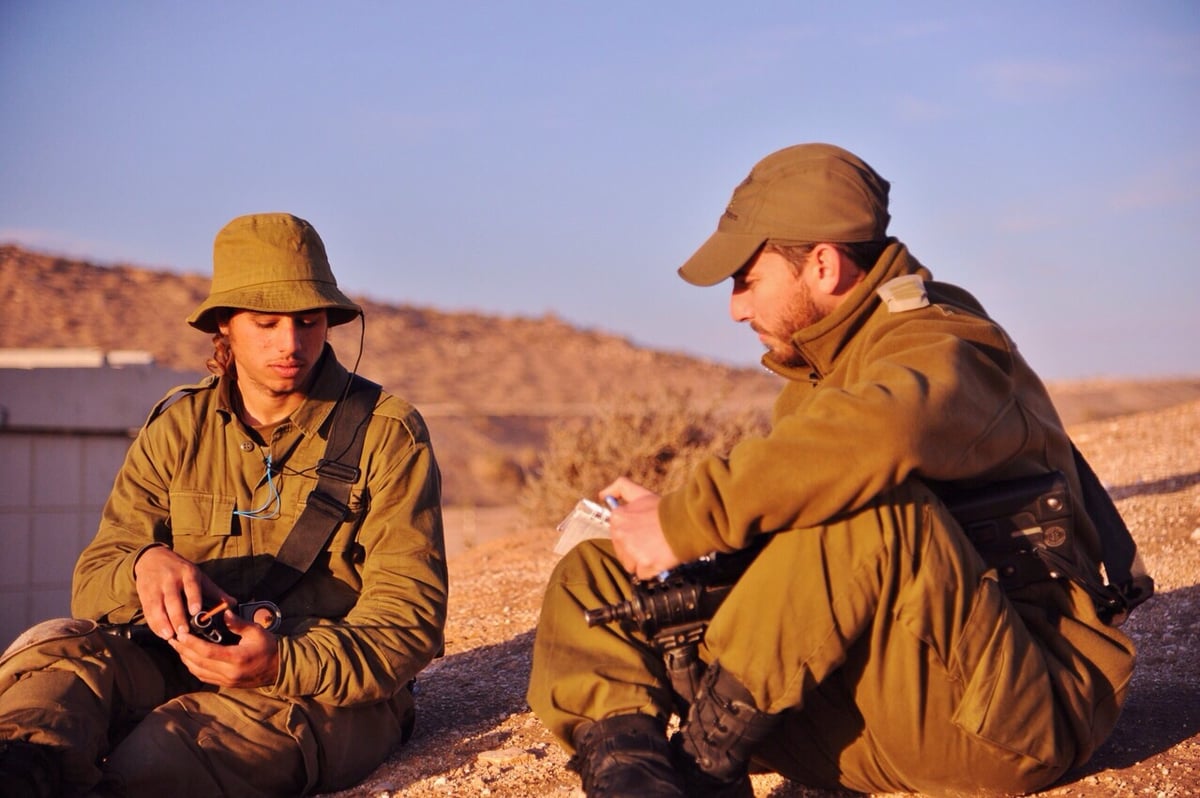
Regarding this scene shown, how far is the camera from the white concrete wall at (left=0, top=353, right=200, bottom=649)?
973 cm

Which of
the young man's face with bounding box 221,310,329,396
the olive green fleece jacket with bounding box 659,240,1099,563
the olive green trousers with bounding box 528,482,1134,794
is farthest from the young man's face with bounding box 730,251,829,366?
the young man's face with bounding box 221,310,329,396

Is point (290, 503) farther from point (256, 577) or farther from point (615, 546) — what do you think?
point (615, 546)

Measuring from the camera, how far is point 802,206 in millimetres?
3275

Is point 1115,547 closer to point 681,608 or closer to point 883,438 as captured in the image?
point 883,438

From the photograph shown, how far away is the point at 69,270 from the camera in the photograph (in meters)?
46.3

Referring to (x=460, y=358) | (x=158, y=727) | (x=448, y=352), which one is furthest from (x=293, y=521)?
(x=448, y=352)

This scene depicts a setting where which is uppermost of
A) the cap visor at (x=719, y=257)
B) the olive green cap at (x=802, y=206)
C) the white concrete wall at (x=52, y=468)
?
the olive green cap at (x=802, y=206)

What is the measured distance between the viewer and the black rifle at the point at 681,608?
9.84ft

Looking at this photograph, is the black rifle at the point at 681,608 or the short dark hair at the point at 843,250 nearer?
the black rifle at the point at 681,608

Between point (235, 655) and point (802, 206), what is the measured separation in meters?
2.07

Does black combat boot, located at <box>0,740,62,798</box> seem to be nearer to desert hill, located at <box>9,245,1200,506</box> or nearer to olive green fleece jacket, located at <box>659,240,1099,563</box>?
olive green fleece jacket, located at <box>659,240,1099,563</box>

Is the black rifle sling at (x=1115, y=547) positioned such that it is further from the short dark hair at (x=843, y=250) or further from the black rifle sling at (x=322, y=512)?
the black rifle sling at (x=322, y=512)

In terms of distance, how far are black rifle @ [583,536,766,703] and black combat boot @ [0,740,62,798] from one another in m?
1.47

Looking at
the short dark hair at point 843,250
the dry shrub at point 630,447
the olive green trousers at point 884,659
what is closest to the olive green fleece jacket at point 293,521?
the olive green trousers at point 884,659
